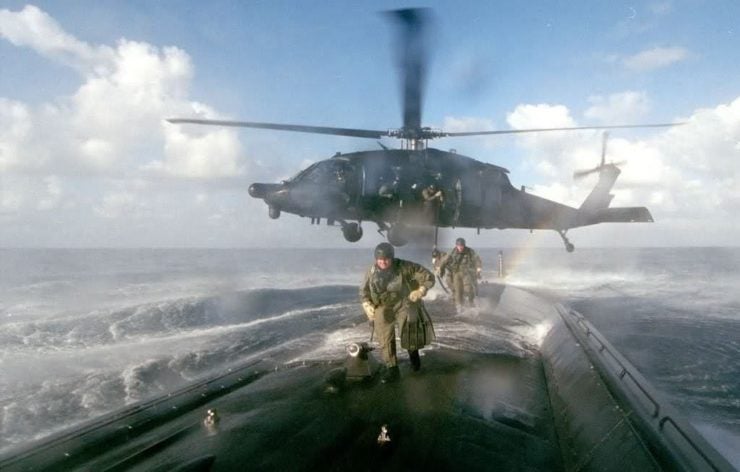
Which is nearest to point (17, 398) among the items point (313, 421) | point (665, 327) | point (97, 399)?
point (97, 399)

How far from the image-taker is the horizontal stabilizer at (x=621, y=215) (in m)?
17.2

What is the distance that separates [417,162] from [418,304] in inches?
305

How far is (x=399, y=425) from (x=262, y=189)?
967 cm

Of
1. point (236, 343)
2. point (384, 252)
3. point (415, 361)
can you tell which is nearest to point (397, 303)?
point (384, 252)

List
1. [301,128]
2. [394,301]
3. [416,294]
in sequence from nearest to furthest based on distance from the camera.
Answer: [416,294]
[394,301]
[301,128]

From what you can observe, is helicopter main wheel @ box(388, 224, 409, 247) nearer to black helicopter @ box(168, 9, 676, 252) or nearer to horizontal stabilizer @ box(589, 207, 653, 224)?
black helicopter @ box(168, 9, 676, 252)

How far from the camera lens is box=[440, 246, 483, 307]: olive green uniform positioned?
14508mm

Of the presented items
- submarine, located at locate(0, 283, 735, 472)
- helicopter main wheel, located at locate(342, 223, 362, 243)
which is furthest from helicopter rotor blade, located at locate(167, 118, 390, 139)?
submarine, located at locate(0, 283, 735, 472)

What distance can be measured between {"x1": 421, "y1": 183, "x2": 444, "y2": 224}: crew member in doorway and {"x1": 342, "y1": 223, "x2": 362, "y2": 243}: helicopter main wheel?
7.77 feet

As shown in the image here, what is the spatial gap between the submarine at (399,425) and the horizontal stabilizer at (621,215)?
1187cm

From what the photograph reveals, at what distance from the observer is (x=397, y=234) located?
14.4m

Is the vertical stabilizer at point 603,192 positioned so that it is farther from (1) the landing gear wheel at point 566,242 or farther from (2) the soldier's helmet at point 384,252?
(2) the soldier's helmet at point 384,252

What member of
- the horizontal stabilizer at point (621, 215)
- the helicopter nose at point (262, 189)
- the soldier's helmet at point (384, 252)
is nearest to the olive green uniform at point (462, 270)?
the helicopter nose at point (262, 189)

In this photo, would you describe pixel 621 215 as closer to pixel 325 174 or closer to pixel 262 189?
pixel 325 174
